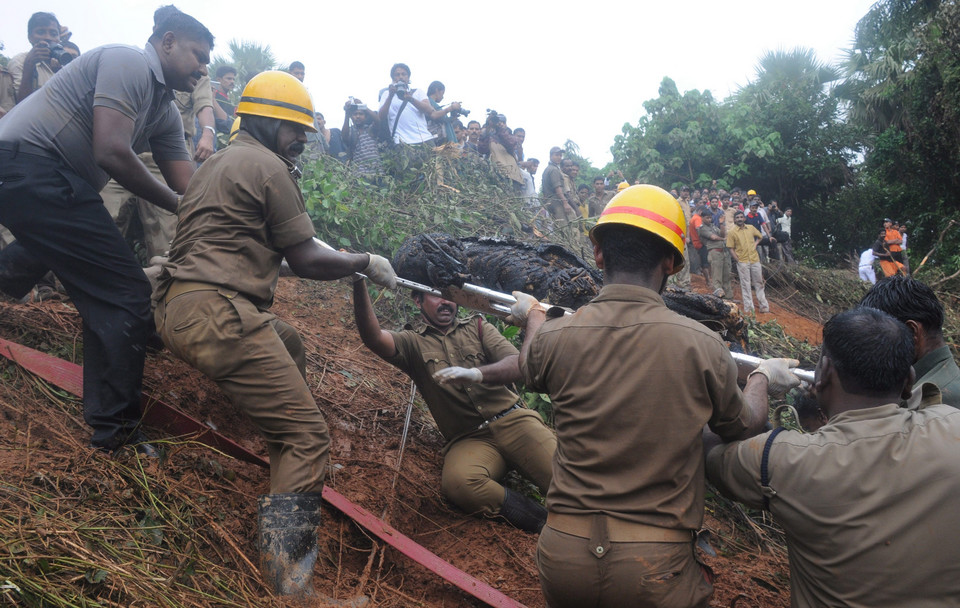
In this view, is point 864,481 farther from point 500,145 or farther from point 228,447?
point 500,145

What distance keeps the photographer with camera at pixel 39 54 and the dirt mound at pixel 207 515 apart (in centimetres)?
246

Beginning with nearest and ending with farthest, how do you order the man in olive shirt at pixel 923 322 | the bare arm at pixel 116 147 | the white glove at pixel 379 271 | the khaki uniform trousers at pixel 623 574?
the khaki uniform trousers at pixel 623 574 → the man in olive shirt at pixel 923 322 → the bare arm at pixel 116 147 → the white glove at pixel 379 271

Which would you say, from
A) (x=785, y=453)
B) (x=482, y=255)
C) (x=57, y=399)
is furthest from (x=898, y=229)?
(x=57, y=399)

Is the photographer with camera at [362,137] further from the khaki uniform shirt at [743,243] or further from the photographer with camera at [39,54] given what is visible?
the khaki uniform shirt at [743,243]

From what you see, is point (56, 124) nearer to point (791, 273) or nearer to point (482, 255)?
point (482, 255)

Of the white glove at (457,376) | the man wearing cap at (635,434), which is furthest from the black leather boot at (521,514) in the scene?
the man wearing cap at (635,434)

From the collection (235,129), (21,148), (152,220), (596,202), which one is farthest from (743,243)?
(21,148)

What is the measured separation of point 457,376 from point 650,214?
5.12 feet

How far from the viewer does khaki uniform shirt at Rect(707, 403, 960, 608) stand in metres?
1.93

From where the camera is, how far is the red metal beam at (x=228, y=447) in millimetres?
3137

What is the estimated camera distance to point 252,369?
114 inches

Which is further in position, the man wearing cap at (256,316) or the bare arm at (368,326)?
the bare arm at (368,326)

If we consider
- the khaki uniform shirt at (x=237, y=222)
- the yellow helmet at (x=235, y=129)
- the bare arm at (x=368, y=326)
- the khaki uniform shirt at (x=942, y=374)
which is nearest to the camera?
the khaki uniform shirt at (x=942, y=374)

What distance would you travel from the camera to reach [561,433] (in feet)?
7.63
